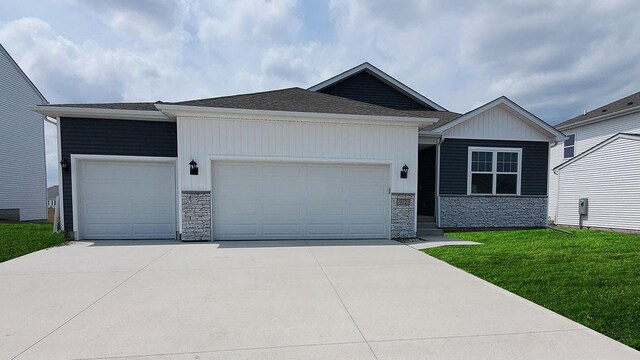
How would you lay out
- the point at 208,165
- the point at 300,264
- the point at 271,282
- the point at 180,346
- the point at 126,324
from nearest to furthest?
the point at 180,346, the point at 126,324, the point at 271,282, the point at 300,264, the point at 208,165

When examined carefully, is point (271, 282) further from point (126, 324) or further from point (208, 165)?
point (208, 165)

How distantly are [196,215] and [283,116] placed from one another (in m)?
3.37

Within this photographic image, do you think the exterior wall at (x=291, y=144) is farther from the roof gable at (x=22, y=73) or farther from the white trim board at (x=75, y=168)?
the roof gable at (x=22, y=73)

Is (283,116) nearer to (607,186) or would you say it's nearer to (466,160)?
(466,160)

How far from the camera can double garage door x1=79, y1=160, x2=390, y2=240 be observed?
7.82 meters

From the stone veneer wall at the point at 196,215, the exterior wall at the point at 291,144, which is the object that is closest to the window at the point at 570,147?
the exterior wall at the point at 291,144

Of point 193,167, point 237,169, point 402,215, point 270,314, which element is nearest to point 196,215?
point 193,167

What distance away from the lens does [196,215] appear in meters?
7.54

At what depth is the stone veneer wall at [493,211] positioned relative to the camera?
994 centimetres

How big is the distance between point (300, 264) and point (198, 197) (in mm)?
3589

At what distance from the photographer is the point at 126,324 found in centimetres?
312

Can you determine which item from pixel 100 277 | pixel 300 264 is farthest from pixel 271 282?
pixel 100 277

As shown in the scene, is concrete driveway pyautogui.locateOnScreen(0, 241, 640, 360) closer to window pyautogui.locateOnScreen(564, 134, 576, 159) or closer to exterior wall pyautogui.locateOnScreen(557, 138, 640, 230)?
exterior wall pyautogui.locateOnScreen(557, 138, 640, 230)

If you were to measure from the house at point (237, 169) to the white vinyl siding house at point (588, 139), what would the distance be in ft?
31.8
